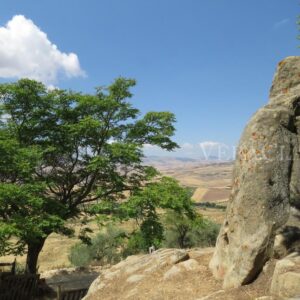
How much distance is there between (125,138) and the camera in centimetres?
2509

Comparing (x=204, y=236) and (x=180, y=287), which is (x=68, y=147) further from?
(x=204, y=236)

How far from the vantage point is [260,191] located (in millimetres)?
11547

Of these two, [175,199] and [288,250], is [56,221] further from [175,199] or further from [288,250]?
[288,250]

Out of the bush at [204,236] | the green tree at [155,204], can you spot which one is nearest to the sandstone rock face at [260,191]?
the green tree at [155,204]

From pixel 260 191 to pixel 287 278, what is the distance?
3.01m

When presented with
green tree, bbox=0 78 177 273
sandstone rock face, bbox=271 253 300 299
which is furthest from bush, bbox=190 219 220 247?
sandstone rock face, bbox=271 253 300 299

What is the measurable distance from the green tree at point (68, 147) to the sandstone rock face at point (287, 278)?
13342mm

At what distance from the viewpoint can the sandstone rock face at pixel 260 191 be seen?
1118 centimetres

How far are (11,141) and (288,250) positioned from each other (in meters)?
15.8

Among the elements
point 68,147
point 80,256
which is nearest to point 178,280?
point 68,147

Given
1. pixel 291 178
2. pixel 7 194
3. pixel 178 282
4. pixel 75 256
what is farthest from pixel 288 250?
pixel 75 256

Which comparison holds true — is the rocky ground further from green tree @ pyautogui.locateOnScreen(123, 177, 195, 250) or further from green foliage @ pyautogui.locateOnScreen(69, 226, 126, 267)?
green foliage @ pyautogui.locateOnScreen(69, 226, 126, 267)

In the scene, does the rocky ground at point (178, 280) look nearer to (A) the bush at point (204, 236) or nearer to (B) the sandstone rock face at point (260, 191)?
(B) the sandstone rock face at point (260, 191)

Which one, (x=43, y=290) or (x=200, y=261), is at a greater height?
(x=200, y=261)
